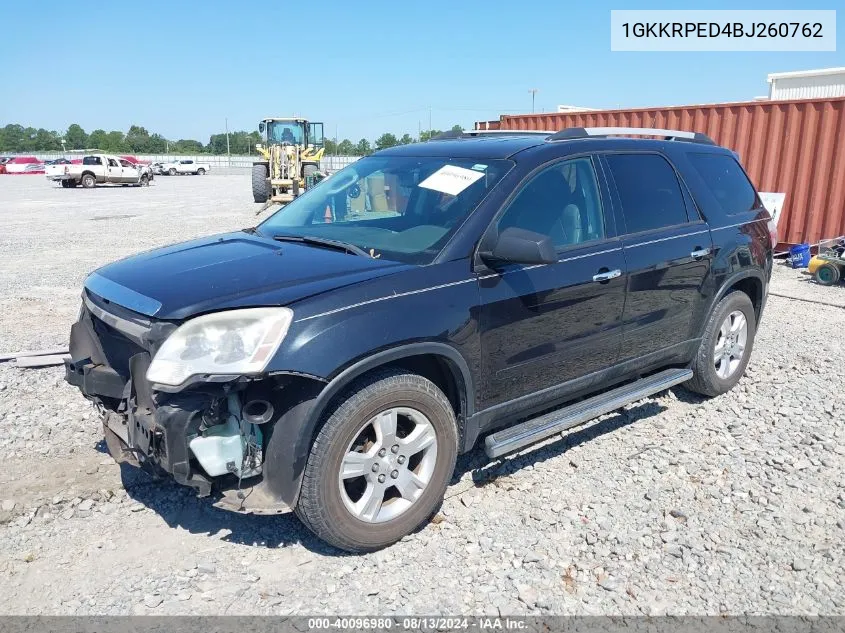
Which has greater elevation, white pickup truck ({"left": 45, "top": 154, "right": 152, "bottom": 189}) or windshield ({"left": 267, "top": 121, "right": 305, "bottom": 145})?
windshield ({"left": 267, "top": 121, "right": 305, "bottom": 145})

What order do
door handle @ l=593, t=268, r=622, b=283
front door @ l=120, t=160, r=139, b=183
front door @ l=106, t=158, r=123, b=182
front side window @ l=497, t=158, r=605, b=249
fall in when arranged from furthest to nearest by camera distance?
front door @ l=120, t=160, r=139, b=183 < front door @ l=106, t=158, r=123, b=182 < door handle @ l=593, t=268, r=622, b=283 < front side window @ l=497, t=158, r=605, b=249

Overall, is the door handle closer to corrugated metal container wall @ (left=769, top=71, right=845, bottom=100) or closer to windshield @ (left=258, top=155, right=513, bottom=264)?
windshield @ (left=258, top=155, right=513, bottom=264)

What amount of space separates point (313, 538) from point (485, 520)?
0.88m

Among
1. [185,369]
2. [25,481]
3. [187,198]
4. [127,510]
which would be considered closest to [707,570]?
[185,369]

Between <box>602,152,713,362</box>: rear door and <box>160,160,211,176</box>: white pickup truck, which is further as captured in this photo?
<box>160,160,211,176</box>: white pickup truck

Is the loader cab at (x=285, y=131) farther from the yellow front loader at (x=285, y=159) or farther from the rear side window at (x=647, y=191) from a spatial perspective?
the rear side window at (x=647, y=191)

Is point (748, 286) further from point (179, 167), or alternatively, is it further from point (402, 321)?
point (179, 167)

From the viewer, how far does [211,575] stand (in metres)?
3.15

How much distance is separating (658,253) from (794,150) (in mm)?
8549

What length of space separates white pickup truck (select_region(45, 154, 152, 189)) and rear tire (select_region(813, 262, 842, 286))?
35.4 m

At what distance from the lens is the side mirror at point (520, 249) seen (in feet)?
11.0

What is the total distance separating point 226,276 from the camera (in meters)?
3.26

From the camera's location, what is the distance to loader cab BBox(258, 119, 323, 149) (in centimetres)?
2339

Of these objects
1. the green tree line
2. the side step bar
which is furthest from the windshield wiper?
the green tree line
